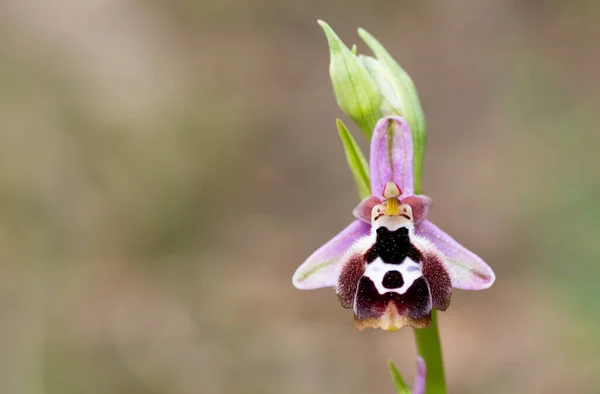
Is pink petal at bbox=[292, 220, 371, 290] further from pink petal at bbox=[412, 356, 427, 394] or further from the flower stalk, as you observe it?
pink petal at bbox=[412, 356, 427, 394]

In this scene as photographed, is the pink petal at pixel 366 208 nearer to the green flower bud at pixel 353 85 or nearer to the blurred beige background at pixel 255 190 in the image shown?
the green flower bud at pixel 353 85

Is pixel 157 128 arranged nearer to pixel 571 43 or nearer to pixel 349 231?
pixel 571 43

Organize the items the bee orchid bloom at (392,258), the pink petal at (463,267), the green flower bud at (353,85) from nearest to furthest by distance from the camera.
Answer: the bee orchid bloom at (392,258) → the pink petal at (463,267) → the green flower bud at (353,85)

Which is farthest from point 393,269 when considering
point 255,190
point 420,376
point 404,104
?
point 255,190

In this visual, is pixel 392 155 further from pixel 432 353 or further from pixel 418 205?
pixel 432 353

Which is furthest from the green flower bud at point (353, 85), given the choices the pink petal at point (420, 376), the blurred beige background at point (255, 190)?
the blurred beige background at point (255, 190)

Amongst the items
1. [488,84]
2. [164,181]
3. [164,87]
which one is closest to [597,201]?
[488,84]
